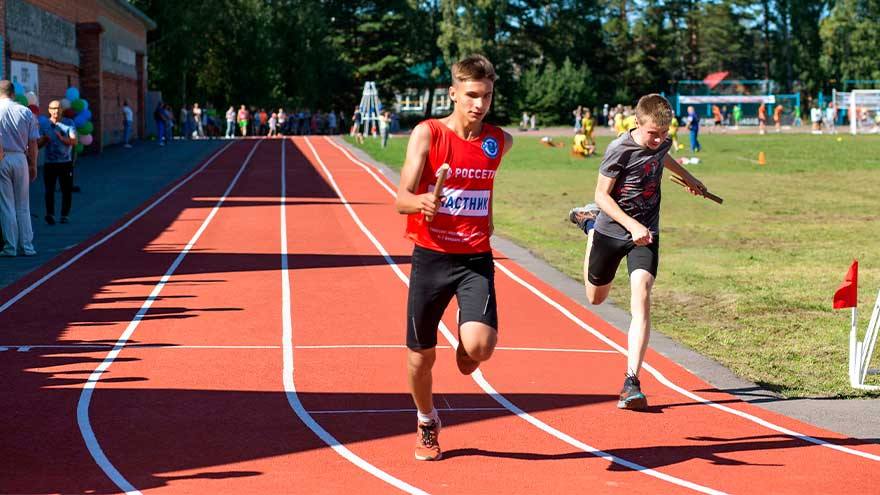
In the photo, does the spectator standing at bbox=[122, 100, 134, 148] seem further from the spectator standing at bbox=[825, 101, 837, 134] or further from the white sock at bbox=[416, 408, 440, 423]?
the white sock at bbox=[416, 408, 440, 423]

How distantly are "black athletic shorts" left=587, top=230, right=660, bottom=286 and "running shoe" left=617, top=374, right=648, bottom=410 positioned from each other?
71 centimetres

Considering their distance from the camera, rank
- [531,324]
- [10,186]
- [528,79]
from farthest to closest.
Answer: [528,79]
[10,186]
[531,324]

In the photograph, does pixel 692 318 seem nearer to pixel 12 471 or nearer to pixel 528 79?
pixel 12 471

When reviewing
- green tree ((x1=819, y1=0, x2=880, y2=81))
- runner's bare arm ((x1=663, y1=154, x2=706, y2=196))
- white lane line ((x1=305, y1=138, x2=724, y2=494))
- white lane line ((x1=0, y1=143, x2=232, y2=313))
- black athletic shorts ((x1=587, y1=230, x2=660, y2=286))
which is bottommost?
white lane line ((x1=305, y1=138, x2=724, y2=494))

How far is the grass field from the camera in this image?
34.9ft

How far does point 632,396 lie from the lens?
820 centimetres

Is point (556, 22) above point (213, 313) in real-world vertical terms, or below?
above

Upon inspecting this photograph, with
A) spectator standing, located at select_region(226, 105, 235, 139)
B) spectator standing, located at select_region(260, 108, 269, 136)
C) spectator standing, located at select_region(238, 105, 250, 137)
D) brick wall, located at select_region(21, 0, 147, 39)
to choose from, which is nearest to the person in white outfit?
brick wall, located at select_region(21, 0, 147, 39)

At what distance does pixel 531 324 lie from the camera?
11836mm

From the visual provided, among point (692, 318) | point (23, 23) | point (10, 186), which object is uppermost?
point (23, 23)

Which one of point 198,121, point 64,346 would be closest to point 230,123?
point 198,121

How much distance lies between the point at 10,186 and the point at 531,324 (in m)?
7.61

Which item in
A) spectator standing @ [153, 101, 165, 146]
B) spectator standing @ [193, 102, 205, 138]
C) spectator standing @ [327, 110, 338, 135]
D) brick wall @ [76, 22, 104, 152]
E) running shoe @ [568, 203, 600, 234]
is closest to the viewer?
running shoe @ [568, 203, 600, 234]

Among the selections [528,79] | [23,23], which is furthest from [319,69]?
[23,23]
